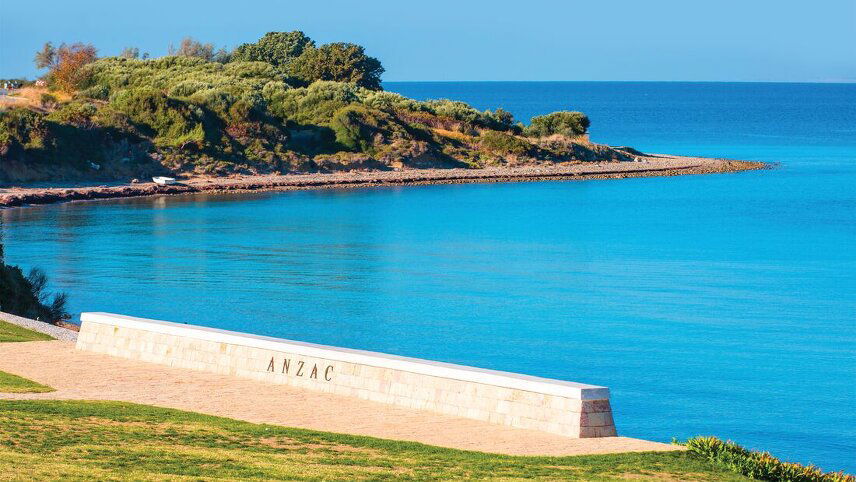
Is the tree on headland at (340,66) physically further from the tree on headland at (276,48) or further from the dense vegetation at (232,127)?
the tree on headland at (276,48)

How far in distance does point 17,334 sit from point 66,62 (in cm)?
7518

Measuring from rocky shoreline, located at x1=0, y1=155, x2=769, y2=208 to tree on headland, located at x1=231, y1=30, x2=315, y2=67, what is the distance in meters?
45.5

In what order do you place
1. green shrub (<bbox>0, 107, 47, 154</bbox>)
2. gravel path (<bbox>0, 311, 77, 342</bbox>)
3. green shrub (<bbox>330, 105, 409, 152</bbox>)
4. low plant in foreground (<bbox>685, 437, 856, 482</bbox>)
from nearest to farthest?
1. low plant in foreground (<bbox>685, 437, 856, 482</bbox>)
2. gravel path (<bbox>0, 311, 77, 342</bbox>)
3. green shrub (<bbox>0, 107, 47, 154</bbox>)
4. green shrub (<bbox>330, 105, 409, 152</bbox>)

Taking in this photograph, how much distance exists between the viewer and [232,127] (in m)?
80.9

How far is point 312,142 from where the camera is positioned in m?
83.8

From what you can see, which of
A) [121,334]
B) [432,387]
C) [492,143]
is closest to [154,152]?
[492,143]

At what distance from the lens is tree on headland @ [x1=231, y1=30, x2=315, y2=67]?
129 m

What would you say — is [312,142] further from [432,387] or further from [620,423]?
[432,387]

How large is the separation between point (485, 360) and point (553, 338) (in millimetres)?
3405

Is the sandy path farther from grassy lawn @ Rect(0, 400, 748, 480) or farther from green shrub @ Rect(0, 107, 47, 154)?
green shrub @ Rect(0, 107, 47, 154)

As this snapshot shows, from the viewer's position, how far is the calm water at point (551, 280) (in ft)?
87.0

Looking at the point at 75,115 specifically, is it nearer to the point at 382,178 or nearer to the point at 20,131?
the point at 20,131

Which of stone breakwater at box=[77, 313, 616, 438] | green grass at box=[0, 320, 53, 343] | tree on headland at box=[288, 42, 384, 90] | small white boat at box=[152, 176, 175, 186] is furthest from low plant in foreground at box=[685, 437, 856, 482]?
tree on headland at box=[288, 42, 384, 90]

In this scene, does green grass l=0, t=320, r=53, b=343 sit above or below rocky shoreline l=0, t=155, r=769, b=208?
below
